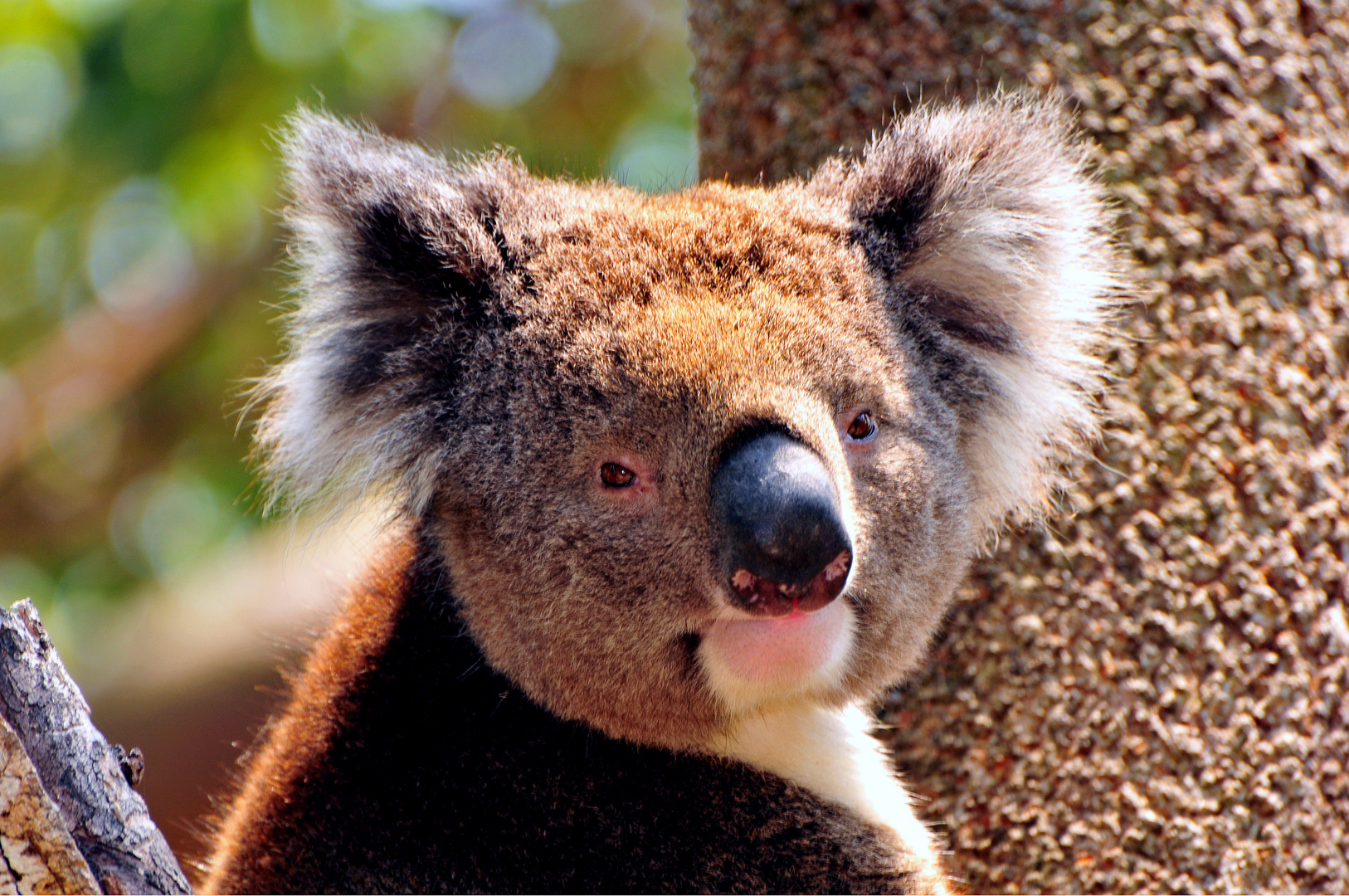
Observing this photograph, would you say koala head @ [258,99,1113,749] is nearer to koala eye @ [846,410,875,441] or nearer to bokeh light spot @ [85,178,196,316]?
koala eye @ [846,410,875,441]

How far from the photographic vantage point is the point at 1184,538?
247cm

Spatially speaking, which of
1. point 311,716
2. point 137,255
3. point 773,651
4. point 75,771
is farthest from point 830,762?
point 137,255

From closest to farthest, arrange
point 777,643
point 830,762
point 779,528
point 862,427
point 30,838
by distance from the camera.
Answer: point 30,838
point 779,528
point 777,643
point 862,427
point 830,762

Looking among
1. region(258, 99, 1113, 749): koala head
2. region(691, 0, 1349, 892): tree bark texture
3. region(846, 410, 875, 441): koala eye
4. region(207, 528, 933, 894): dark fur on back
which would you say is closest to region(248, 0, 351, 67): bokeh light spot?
region(258, 99, 1113, 749): koala head

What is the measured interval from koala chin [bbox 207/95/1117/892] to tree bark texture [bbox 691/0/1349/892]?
0.46ft

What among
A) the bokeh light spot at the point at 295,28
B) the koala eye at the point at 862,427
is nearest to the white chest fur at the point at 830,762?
the koala eye at the point at 862,427

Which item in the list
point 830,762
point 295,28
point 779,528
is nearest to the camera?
point 779,528

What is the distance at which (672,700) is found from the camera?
2.25 meters

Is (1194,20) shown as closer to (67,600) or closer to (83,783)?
(83,783)

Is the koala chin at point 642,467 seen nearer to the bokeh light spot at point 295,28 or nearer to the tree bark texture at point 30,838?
the tree bark texture at point 30,838

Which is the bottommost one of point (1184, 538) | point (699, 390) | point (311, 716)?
point (1184, 538)

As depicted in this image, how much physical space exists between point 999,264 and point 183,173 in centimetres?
451

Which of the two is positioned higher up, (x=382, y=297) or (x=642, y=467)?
(x=382, y=297)

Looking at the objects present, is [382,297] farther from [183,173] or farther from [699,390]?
[183,173]
